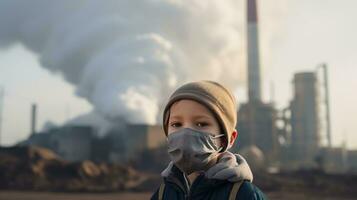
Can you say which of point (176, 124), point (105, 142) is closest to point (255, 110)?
point (105, 142)

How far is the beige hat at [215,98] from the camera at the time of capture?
148 centimetres

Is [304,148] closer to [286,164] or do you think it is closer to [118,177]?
[286,164]

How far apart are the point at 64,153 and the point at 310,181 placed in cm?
2802

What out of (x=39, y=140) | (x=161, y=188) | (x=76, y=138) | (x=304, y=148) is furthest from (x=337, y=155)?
(x=161, y=188)

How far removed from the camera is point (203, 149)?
143 cm

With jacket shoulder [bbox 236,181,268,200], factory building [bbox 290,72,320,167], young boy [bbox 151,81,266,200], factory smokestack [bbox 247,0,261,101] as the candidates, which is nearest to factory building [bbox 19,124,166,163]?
factory smokestack [bbox 247,0,261,101]

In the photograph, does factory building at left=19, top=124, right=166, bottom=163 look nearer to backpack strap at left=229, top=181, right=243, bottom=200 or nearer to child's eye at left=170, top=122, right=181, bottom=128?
child's eye at left=170, top=122, right=181, bottom=128

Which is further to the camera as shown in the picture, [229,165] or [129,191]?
[129,191]

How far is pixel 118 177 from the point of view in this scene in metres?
34.8

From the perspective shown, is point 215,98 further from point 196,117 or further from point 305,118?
point 305,118

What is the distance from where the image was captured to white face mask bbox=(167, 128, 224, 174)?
55.7 inches

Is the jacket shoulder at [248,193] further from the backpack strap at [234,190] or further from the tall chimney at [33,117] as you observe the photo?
the tall chimney at [33,117]

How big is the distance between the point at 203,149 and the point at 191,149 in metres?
0.04

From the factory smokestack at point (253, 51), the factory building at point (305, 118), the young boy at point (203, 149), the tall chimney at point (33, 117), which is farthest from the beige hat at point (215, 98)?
the tall chimney at point (33, 117)
